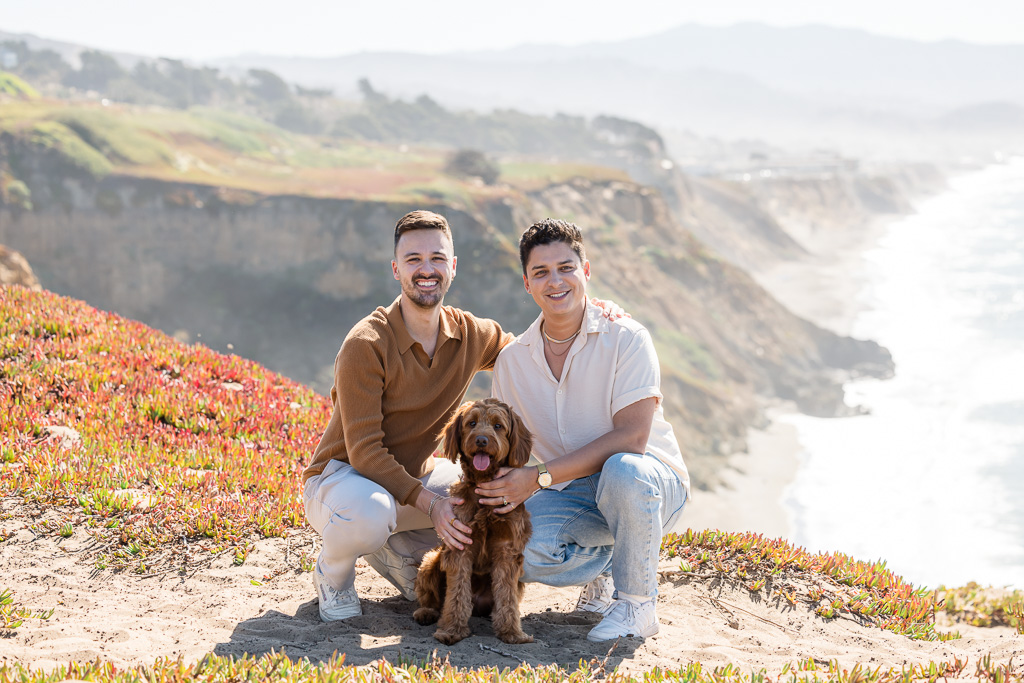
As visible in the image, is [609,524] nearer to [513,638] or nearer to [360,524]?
[513,638]

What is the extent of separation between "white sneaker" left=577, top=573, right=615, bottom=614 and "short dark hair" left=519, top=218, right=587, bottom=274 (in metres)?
2.35

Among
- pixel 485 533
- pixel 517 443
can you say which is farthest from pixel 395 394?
pixel 485 533

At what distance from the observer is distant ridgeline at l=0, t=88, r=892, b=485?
33.9 meters

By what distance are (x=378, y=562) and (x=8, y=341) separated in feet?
18.5

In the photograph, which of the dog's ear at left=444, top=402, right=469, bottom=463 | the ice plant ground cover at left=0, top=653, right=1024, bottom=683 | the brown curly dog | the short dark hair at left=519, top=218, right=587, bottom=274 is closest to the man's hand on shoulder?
the short dark hair at left=519, top=218, right=587, bottom=274

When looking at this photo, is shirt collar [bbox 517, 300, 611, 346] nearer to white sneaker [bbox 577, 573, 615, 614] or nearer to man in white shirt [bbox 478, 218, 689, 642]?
man in white shirt [bbox 478, 218, 689, 642]

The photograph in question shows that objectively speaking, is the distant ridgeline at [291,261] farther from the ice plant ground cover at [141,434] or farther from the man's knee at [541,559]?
the man's knee at [541,559]

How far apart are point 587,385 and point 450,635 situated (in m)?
1.79

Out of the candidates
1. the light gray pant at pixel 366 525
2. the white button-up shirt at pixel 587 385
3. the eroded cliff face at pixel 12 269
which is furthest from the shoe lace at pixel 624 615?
the eroded cliff face at pixel 12 269

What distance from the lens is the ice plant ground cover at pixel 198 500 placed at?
14.0 ft

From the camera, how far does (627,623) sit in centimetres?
491

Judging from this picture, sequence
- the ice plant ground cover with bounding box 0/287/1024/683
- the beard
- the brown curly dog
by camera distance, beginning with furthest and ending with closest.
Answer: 1. the beard
2. the brown curly dog
3. the ice plant ground cover with bounding box 0/287/1024/683

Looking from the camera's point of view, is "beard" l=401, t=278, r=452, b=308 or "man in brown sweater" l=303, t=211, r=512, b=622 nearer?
"man in brown sweater" l=303, t=211, r=512, b=622

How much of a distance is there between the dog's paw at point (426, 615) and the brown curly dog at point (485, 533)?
0.24 m
